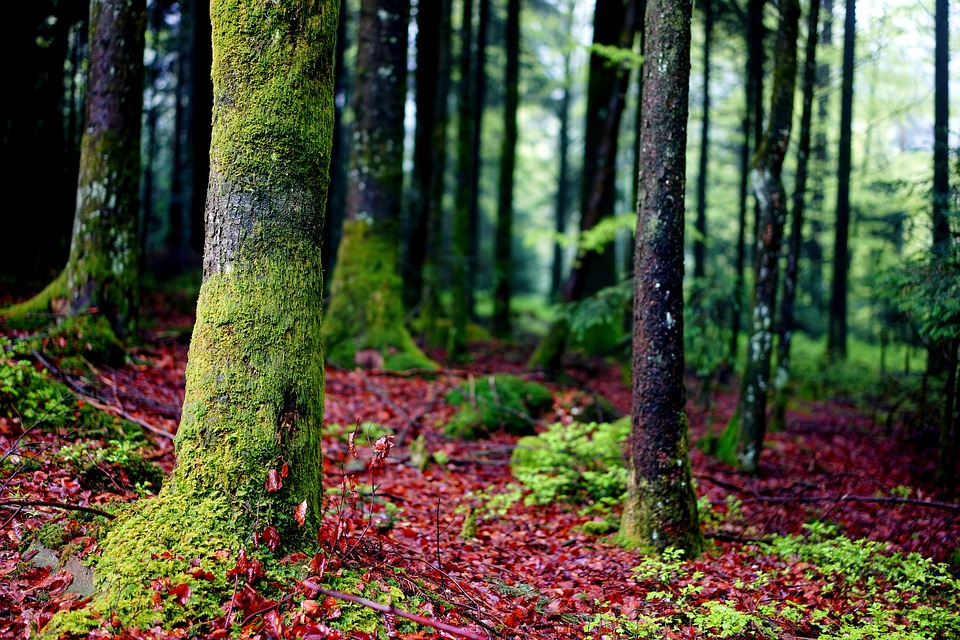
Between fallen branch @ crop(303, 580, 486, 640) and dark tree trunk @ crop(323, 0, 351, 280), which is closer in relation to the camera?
fallen branch @ crop(303, 580, 486, 640)

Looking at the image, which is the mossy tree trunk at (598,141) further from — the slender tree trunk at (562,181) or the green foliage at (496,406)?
the slender tree trunk at (562,181)

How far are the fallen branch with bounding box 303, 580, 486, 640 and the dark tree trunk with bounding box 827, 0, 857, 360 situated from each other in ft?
51.0

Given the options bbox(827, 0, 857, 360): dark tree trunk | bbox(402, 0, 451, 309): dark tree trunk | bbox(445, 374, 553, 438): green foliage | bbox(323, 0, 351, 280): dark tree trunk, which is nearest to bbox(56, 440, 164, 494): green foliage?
bbox(445, 374, 553, 438): green foliage

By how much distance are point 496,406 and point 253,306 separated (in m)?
5.64

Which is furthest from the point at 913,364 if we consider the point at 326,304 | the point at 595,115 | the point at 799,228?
the point at 326,304

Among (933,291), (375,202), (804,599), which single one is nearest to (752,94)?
(375,202)

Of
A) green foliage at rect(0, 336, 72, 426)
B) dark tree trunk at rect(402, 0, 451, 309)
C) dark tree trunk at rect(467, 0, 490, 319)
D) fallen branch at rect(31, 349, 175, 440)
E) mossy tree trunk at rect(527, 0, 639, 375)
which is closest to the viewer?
green foliage at rect(0, 336, 72, 426)

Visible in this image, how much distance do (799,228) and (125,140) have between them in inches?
408

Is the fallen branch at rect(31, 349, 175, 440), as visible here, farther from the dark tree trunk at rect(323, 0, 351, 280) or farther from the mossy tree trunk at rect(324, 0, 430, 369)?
the dark tree trunk at rect(323, 0, 351, 280)

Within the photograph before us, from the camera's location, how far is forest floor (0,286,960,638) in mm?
3629

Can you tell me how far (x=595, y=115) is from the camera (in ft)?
44.7

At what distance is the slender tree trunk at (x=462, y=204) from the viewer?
46.6 feet

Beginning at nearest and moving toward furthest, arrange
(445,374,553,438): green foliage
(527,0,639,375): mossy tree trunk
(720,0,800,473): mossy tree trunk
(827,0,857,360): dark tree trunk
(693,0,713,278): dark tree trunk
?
(720,0,800,473): mossy tree trunk < (445,374,553,438): green foliage < (527,0,639,375): mossy tree trunk < (827,0,857,360): dark tree trunk < (693,0,713,278): dark tree trunk

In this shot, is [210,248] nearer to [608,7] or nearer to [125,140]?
[125,140]
